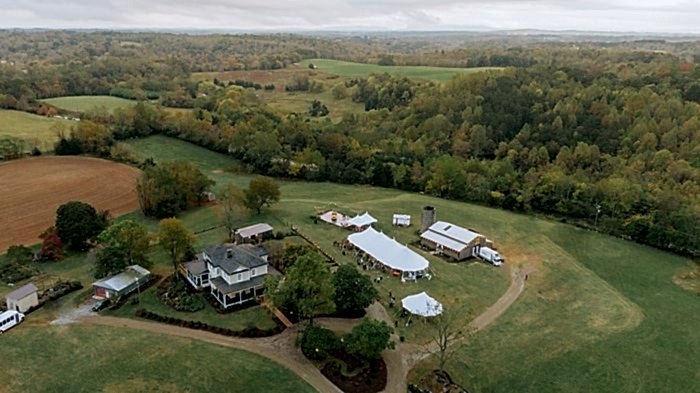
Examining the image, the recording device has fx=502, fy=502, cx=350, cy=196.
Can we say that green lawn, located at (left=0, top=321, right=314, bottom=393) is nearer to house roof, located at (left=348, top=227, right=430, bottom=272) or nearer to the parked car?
the parked car

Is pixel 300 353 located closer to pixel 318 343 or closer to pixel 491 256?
pixel 318 343

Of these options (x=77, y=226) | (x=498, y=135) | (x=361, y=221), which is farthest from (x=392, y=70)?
(x=77, y=226)

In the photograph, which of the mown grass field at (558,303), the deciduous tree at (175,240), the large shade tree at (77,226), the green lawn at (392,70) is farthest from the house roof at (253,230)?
the green lawn at (392,70)

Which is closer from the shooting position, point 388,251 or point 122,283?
point 122,283

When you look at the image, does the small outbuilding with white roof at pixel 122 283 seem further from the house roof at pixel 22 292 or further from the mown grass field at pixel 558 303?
the mown grass field at pixel 558 303

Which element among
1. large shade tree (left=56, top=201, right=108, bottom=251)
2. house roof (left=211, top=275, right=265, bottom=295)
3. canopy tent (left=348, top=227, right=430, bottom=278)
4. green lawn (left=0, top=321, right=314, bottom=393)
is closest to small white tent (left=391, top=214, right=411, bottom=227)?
canopy tent (left=348, top=227, right=430, bottom=278)

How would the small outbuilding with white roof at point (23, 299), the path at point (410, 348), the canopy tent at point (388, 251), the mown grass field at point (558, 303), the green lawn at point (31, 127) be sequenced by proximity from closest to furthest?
the path at point (410, 348), the mown grass field at point (558, 303), the small outbuilding with white roof at point (23, 299), the canopy tent at point (388, 251), the green lawn at point (31, 127)

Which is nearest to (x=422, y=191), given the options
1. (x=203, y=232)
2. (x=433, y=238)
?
(x=433, y=238)
